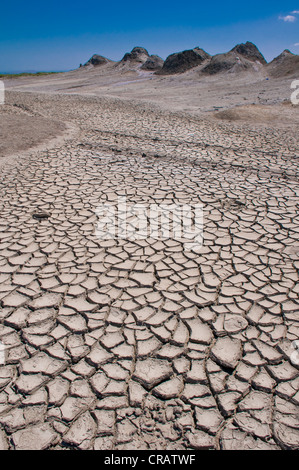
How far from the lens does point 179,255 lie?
3074 mm

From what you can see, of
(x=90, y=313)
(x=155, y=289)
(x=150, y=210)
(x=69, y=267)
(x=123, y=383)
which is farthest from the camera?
(x=150, y=210)

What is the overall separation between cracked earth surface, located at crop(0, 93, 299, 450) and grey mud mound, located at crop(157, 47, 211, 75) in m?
Result: 25.2

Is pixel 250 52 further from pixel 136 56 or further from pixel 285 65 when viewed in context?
pixel 136 56

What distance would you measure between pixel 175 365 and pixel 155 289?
0.74 meters

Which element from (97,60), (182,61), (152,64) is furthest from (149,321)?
(97,60)

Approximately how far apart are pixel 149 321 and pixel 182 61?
2901 cm

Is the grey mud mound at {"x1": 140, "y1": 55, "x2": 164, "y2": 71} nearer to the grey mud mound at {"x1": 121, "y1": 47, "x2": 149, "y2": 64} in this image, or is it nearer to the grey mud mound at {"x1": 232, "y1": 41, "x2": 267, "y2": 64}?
the grey mud mound at {"x1": 121, "y1": 47, "x2": 149, "y2": 64}

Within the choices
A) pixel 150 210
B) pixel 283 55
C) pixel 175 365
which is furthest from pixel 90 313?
pixel 283 55

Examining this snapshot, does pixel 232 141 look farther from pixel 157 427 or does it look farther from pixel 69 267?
pixel 157 427

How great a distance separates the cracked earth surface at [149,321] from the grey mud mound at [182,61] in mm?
25193

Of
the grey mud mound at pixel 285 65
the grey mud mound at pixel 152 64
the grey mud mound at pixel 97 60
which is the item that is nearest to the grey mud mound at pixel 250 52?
the grey mud mound at pixel 285 65

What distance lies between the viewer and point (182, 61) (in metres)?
26.8

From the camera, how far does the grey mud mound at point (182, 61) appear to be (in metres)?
26.4

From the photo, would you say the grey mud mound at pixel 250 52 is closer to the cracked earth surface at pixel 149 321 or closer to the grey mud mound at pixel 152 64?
the grey mud mound at pixel 152 64
